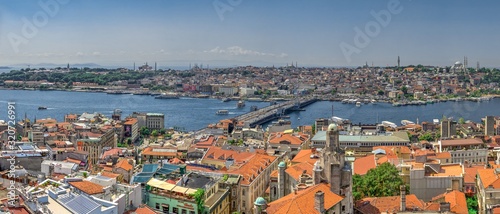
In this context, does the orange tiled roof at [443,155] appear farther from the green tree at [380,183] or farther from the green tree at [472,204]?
the green tree at [380,183]

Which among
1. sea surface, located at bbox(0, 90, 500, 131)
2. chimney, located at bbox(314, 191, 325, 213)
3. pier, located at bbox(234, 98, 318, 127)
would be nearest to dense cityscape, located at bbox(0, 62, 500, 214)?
chimney, located at bbox(314, 191, 325, 213)

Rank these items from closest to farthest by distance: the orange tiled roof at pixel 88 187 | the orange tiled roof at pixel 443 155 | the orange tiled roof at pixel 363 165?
1. the orange tiled roof at pixel 88 187
2. the orange tiled roof at pixel 363 165
3. the orange tiled roof at pixel 443 155

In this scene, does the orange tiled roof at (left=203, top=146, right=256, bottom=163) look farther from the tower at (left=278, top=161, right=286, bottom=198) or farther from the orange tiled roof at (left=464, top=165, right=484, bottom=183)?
the orange tiled roof at (left=464, top=165, right=484, bottom=183)

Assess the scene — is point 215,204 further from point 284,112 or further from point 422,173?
point 284,112

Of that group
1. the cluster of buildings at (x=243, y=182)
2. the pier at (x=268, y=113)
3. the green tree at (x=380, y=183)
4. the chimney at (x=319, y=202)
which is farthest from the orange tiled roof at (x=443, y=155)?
the pier at (x=268, y=113)

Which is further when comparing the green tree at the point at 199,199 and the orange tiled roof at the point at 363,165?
the orange tiled roof at the point at 363,165

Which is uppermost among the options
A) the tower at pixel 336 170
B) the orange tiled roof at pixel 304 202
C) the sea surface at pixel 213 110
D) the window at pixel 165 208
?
→ the tower at pixel 336 170
